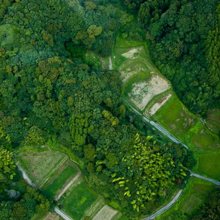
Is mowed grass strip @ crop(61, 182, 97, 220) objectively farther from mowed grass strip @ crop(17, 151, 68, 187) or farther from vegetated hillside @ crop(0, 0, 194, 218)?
mowed grass strip @ crop(17, 151, 68, 187)

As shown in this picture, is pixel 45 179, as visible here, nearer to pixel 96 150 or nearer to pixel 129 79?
pixel 96 150

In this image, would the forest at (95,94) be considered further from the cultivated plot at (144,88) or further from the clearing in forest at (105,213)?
the cultivated plot at (144,88)

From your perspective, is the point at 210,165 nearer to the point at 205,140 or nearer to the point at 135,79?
the point at 205,140

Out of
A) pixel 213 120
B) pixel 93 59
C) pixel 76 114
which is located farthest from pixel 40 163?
pixel 213 120

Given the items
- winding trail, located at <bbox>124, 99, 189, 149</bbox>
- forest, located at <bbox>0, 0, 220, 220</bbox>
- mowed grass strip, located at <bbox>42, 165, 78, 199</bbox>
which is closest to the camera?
forest, located at <bbox>0, 0, 220, 220</bbox>

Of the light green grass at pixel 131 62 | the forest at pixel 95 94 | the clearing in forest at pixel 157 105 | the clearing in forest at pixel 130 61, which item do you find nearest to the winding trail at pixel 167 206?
the forest at pixel 95 94

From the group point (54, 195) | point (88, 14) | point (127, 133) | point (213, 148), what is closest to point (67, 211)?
point (54, 195)

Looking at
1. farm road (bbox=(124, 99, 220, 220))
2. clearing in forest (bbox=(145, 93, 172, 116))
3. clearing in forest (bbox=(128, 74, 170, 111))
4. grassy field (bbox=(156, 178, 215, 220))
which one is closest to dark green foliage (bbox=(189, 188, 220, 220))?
grassy field (bbox=(156, 178, 215, 220))
